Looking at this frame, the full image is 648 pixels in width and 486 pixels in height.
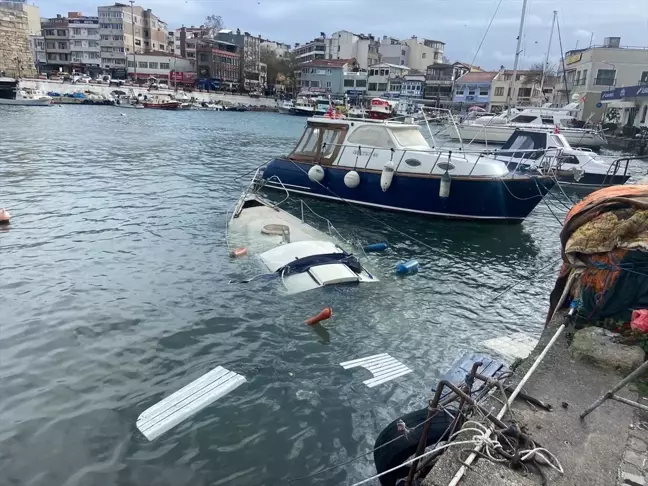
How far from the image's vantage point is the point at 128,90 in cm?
8706

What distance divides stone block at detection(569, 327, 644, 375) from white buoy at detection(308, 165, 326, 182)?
1299 cm

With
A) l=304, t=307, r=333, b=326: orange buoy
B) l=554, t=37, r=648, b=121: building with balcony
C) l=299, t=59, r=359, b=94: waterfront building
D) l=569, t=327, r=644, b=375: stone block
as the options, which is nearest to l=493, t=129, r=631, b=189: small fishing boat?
l=304, t=307, r=333, b=326: orange buoy

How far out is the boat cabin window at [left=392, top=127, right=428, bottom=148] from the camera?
16.8 meters

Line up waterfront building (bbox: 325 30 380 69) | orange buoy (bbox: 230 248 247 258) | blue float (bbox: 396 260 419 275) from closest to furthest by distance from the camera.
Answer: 1. blue float (bbox: 396 260 419 275)
2. orange buoy (bbox: 230 248 247 258)
3. waterfront building (bbox: 325 30 380 69)

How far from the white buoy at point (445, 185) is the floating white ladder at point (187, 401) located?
10598 mm

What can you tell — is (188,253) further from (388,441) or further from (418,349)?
(388,441)

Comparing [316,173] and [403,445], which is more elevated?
[316,173]

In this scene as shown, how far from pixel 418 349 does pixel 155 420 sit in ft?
14.9

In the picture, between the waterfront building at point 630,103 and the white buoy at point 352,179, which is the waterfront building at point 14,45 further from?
the waterfront building at point 630,103

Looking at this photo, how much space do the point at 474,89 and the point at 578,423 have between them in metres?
89.3

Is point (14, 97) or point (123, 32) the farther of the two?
point (123, 32)

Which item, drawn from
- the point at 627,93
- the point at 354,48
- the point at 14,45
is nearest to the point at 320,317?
the point at 627,93

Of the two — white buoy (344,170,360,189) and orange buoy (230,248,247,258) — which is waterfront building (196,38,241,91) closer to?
white buoy (344,170,360,189)

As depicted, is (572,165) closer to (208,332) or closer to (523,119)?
(208,332)
